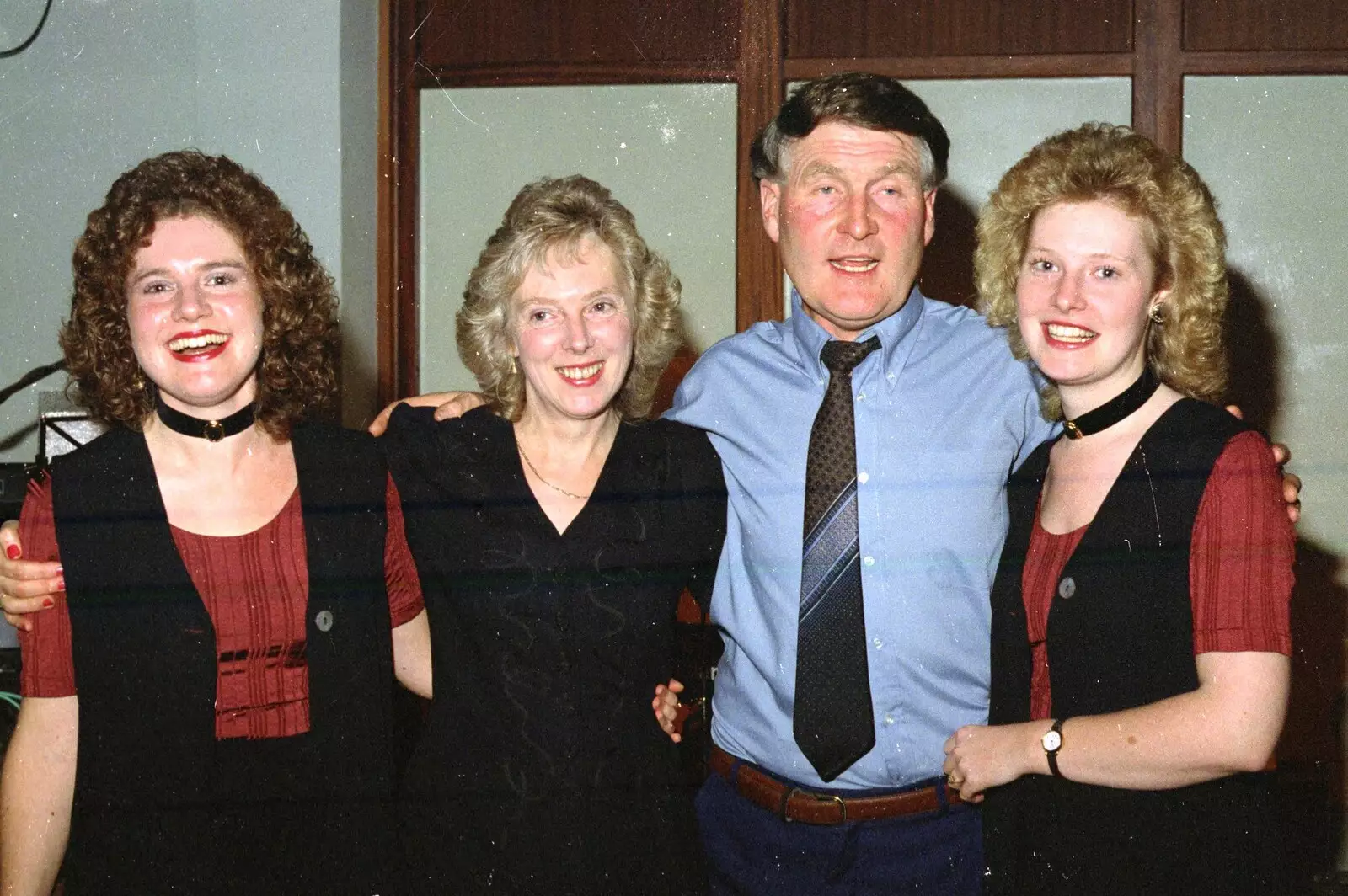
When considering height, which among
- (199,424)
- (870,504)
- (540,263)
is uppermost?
(540,263)

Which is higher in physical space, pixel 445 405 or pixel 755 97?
pixel 755 97

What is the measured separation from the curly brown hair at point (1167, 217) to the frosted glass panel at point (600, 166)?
187 centimetres

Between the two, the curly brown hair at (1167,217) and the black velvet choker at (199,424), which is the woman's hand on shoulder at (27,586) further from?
the curly brown hair at (1167,217)

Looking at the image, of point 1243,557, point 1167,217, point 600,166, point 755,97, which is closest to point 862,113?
point 1167,217

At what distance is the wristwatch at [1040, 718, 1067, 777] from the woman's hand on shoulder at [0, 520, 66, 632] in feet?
4.71

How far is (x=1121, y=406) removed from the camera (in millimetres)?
1814

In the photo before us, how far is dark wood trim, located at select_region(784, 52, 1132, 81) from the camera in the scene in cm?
353

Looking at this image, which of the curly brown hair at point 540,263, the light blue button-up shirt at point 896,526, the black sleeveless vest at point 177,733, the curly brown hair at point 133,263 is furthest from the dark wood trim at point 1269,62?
the black sleeveless vest at point 177,733

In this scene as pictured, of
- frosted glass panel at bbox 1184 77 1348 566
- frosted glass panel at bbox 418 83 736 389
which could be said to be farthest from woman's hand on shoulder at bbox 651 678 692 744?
frosted glass panel at bbox 1184 77 1348 566

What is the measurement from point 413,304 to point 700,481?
1.98 metres

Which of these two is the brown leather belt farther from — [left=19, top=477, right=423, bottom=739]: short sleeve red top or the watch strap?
[left=19, top=477, right=423, bottom=739]: short sleeve red top

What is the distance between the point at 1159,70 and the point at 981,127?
20.6 inches

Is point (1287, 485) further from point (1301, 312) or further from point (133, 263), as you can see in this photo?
point (1301, 312)

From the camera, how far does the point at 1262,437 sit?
5.51 ft
